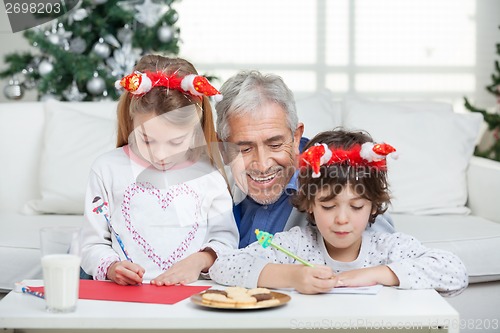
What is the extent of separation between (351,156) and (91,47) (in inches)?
115

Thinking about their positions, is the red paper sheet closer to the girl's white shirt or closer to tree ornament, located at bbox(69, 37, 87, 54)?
the girl's white shirt

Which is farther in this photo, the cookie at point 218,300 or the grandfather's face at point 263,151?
the grandfather's face at point 263,151

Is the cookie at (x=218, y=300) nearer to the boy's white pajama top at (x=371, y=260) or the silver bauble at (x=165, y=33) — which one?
the boy's white pajama top at (x=371, y=260)

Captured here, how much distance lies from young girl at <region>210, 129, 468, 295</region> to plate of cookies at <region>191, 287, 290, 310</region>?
4.4 inches

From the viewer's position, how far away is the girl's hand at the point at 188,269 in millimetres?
1539

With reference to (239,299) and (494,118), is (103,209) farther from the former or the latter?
(494,118)

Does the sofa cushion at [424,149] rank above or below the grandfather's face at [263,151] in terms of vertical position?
below

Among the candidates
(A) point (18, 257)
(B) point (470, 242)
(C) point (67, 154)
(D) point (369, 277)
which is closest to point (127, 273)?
(D) point (369, 277)

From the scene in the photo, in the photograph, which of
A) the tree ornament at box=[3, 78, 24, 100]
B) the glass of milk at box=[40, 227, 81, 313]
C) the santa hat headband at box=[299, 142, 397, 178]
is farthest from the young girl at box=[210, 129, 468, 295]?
the tree ornament at box=[3, 78, 24, 100]

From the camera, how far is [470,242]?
2.48 m

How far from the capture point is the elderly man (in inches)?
78.7

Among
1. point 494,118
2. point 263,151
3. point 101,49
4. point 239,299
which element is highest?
point 101,49

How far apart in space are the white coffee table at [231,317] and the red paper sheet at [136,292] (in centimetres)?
5

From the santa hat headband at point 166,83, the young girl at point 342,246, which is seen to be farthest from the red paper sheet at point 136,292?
the santa hat headband at point 166,83
